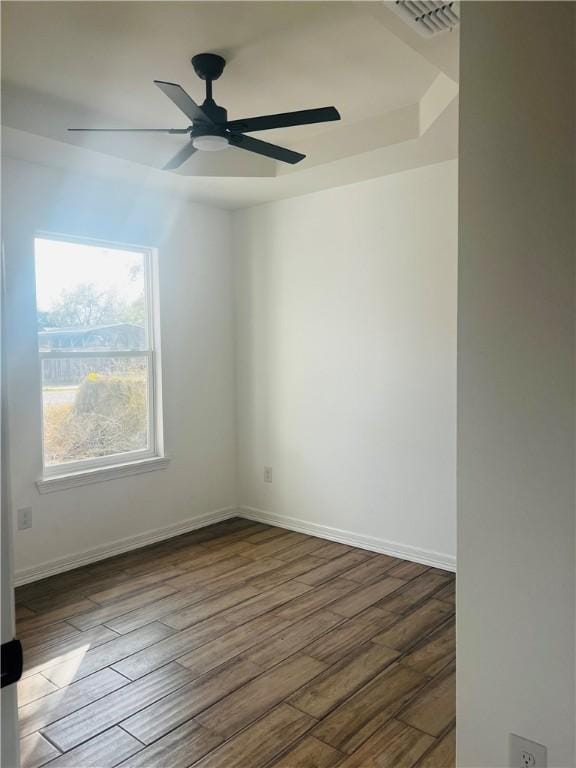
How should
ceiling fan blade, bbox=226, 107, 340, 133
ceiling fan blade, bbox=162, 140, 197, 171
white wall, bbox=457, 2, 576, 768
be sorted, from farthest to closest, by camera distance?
ceiling fan blade, bbox=162, 140, 197, 171 → ceiling fan blade, bbox=226, 107, 340, 133 → white wall, bbox=457, 2, 576, 768

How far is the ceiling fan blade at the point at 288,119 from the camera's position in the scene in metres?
2.46

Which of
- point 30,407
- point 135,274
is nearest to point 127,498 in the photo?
point 30,407

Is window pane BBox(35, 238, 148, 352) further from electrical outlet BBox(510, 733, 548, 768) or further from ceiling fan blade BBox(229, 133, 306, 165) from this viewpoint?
electrical outlet BBox(510, 733, 548, 768)

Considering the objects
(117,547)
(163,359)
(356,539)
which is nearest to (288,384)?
(163,359)

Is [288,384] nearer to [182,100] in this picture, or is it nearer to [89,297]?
[89,297]

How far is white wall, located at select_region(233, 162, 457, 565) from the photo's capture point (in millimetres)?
3639

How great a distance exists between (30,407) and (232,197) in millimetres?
2095

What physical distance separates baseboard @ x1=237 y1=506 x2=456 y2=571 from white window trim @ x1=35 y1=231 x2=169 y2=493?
96 centimetres

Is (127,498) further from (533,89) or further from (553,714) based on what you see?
(533,89)

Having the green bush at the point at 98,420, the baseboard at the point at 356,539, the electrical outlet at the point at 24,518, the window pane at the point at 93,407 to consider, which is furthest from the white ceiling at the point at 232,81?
the baseboard at the point at 356,539

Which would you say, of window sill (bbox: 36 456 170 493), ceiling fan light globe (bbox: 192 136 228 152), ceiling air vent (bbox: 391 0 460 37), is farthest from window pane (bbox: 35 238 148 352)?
ceiling air vent (bbox: 391 0 460 37)

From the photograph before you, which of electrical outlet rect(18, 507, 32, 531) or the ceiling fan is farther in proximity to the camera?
electrical outlet rect(18, 507, 32, 531)

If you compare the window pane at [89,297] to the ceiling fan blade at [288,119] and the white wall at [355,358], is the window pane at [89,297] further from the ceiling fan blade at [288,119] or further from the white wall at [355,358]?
the ceiling fan blade at [288,119]

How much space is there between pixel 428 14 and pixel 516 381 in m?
1.43
